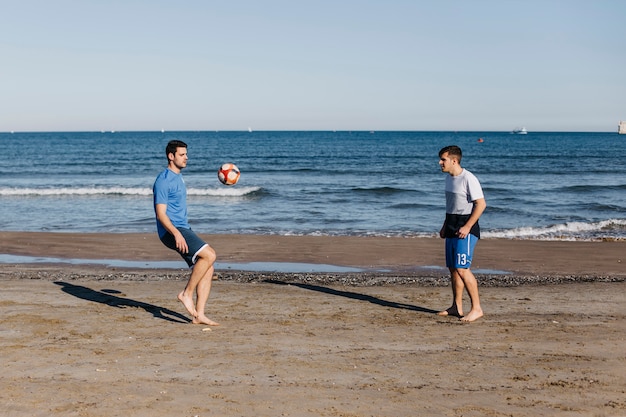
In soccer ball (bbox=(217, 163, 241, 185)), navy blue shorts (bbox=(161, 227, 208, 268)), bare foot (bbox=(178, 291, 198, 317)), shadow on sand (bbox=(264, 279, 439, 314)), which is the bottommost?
shadow on sand (bbox=(264, 279, 439, 314))

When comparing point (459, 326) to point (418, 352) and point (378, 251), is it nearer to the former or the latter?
point (418, 352)

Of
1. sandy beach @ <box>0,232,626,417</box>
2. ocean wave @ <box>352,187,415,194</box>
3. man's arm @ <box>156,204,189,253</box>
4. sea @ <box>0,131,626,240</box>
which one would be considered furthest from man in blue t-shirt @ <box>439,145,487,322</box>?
ocean wave @ <box>352,187,415,194</box>

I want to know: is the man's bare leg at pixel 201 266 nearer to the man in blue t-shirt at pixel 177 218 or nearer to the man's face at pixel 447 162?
the man in blue t-shirt at pixel 177 218

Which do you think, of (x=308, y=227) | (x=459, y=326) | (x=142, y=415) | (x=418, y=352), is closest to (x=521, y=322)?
(x=459, y=326)

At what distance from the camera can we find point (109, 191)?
30250 millimetres

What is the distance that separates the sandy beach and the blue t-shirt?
1.13 meters

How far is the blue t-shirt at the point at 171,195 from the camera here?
22.9 ft

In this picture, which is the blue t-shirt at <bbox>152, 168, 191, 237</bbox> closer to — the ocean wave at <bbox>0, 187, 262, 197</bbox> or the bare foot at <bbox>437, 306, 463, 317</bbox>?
the bare foot at <bbox>437, 306, 463, 317</bbox>

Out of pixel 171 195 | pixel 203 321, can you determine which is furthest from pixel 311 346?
pixel 171 195

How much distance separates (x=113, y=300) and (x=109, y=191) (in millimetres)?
22353

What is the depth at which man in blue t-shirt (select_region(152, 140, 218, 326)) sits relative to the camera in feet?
22.9

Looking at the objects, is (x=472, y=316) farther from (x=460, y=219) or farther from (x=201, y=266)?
(x=201, y=266)

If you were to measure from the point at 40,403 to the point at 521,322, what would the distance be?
4955 millimetres

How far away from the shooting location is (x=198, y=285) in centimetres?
742
